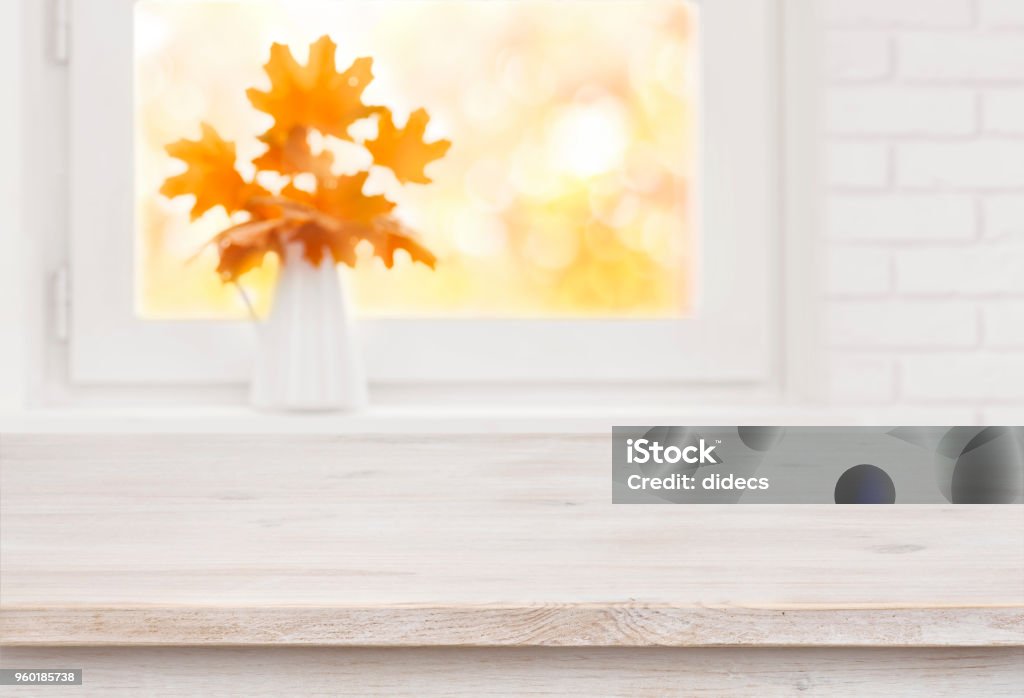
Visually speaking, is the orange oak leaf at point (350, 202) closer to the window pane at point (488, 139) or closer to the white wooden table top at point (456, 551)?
the window pane at point (488, 139)

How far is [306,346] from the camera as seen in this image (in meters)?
1.09

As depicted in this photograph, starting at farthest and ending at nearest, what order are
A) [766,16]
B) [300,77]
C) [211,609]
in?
[766,16] → [300,77] → [211,609]

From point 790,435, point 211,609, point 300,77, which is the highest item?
point 300,77

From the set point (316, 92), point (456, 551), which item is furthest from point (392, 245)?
point (456, 551)

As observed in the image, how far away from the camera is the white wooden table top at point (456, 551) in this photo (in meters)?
0.99

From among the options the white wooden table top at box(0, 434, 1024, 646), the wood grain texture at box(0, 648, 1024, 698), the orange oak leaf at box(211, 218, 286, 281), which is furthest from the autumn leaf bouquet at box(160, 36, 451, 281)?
the wood grain texture at box(0, 648, 1024, 698)

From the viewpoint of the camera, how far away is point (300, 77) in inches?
43.0

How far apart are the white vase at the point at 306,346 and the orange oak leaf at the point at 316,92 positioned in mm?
158

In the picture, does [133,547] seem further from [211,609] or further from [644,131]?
[644,131]

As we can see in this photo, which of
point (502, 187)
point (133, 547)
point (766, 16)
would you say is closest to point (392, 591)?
point (133, 547)

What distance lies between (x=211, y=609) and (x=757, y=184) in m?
0.87

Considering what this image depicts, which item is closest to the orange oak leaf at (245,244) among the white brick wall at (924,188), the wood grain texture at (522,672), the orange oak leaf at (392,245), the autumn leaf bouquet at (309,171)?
the autumn leaf bouquet at (309,171)

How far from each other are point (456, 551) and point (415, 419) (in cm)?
16

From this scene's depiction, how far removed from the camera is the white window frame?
1.18 m
